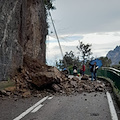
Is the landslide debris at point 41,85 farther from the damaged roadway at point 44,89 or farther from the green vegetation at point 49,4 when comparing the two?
the green vegetation at point 49,4

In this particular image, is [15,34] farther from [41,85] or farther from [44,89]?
[44,89]

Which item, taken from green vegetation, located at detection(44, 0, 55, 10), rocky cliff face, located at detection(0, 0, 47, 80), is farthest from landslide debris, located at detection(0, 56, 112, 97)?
green vegetation, located at detection(44, 0, 55, 10)

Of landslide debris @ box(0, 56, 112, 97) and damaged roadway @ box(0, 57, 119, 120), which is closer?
damaged roadway @ box(0, 57, 119, 120)

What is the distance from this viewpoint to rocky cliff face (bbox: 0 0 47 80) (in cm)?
1452

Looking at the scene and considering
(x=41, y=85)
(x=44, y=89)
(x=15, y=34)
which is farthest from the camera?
(x=15, y=34)

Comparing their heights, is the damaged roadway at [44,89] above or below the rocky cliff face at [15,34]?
below

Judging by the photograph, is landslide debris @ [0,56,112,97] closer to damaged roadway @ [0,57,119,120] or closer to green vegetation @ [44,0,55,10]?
damaged roadway @ [0,57,119,120]

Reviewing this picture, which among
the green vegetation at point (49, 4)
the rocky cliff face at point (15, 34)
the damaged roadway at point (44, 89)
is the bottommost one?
the damaged roadway at point (44, 89)

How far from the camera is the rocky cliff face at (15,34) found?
47.6 feet

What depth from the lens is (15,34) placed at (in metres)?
16.3

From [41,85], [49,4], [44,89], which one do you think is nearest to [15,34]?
[41,85]

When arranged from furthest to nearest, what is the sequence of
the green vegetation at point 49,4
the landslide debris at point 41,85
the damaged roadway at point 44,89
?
the green vegetation at point 49,4
the landslide debris at point 41,85
the damaged roadway at point 44,89

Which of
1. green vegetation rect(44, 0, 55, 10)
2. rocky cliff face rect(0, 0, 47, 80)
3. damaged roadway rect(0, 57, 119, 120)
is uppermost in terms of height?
green vegetation rect(44, 0, 55, 10)

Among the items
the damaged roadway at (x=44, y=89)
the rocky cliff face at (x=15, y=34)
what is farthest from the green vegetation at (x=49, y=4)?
the damaged roadway at (x=44, y=89)
